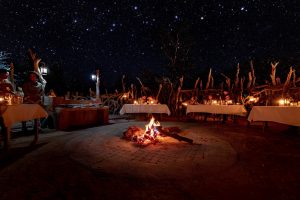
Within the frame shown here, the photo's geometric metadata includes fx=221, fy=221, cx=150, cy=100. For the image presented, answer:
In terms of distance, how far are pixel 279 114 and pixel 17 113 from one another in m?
6.65

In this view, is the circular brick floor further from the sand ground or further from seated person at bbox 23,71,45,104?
seated person at bbox 23,71,45,104

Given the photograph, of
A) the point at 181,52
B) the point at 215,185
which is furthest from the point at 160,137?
the point at 181,52

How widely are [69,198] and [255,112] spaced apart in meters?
6.64

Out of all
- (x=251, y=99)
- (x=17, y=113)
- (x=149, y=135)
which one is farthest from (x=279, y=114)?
(x=17, y=113)

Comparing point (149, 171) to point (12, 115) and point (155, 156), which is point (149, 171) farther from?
point (12, 115)

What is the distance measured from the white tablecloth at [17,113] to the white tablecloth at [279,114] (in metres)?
6.46

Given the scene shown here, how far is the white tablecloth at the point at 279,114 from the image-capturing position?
18.6ft

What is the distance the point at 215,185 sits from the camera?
114 inches

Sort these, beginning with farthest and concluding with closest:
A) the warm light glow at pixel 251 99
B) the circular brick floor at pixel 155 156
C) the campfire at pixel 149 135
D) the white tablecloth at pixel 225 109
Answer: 1. the warm light glow at pixel 251 99
2. the white tablecloth at pixel 225 109
3. the campfire at pixel 149 135
4. the circular brick floor at pixel 155 156

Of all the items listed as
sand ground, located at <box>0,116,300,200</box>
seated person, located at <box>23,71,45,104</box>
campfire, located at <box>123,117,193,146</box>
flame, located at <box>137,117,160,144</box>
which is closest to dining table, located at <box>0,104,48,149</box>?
sand ground, located at <box>0,116,300,200</box>

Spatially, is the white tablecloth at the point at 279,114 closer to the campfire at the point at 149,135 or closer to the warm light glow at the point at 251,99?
the campfire at the point at 149,135

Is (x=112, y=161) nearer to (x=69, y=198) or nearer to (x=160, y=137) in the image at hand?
(x=69, y=198)

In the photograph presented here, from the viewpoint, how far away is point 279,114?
20.7 ft

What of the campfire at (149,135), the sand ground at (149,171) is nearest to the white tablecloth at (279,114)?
the sand ground at (149,171)
